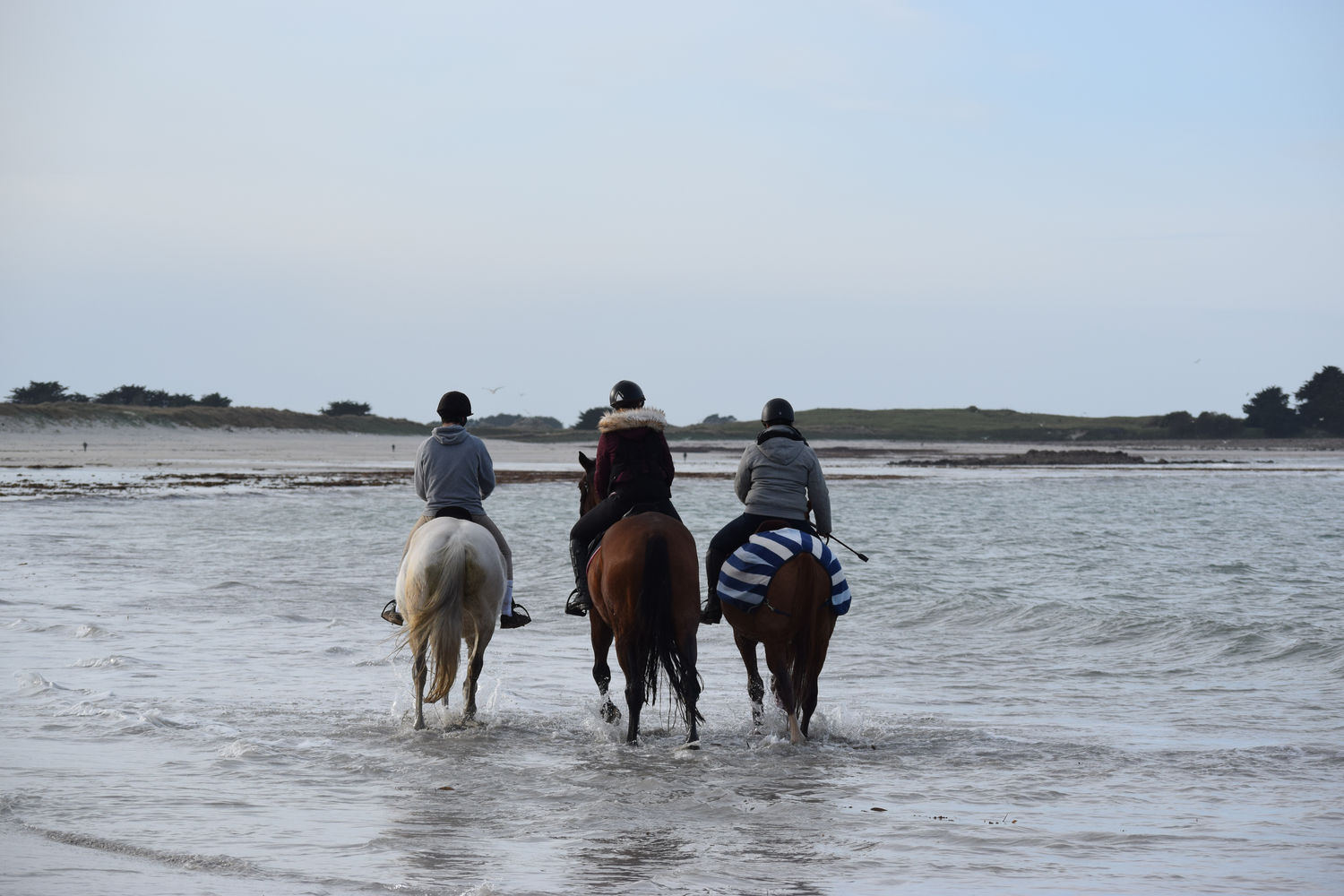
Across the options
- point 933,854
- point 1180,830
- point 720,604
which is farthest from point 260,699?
point 1180,830

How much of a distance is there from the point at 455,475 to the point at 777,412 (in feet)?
8.39

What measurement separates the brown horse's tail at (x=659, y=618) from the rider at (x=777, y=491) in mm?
490

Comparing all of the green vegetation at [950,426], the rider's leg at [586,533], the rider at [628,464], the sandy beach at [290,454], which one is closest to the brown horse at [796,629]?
the rider at [628,464]

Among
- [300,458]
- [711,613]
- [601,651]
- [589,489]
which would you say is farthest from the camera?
[300,458]

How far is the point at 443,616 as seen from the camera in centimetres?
912

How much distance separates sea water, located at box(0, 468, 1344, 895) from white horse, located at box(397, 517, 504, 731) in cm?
47

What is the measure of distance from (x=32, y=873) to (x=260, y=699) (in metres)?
4.61

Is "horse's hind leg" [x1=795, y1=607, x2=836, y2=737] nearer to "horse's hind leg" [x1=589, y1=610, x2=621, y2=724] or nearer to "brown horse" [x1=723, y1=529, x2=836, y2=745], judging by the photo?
"brown horse" [x1=723, y1=529, x2=836, y2=745]

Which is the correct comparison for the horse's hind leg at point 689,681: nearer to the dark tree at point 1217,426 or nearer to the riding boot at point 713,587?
the riding boot at point 713,587

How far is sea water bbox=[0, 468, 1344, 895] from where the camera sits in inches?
233

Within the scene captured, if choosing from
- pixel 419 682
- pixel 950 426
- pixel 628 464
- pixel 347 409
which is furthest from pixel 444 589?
pixel 950 426

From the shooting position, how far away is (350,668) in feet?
39.2

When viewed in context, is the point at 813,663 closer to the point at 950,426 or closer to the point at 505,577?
the point at 505,577

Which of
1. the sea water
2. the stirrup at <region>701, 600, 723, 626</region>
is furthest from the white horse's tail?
the stirrup at <region>701, 600, 723, 626</region>
